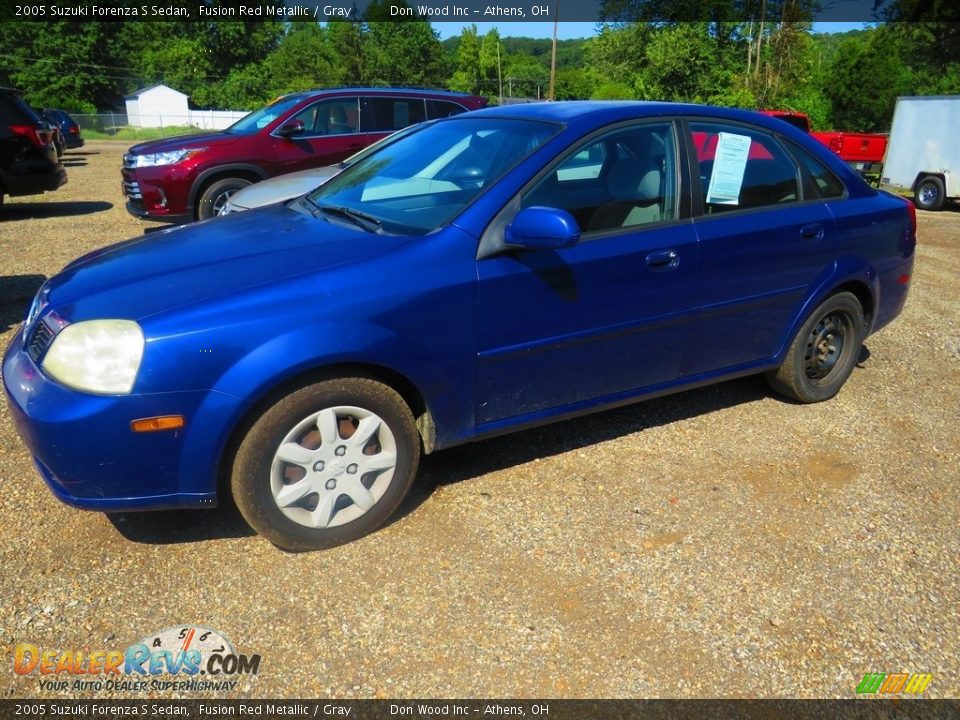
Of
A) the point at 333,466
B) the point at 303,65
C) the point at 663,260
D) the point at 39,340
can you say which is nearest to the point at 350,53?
the point at 303,65

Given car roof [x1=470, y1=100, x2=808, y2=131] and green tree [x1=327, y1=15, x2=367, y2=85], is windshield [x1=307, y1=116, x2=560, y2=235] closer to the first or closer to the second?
car roof [x1=470, y1=100, x2=808, y2=131]

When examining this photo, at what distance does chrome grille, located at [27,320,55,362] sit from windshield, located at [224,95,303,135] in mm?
6814

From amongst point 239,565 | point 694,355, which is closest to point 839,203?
point 694,355

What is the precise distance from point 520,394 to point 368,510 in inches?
31.9

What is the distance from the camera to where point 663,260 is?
3.45 metres

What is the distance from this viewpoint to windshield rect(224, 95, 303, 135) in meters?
9.20

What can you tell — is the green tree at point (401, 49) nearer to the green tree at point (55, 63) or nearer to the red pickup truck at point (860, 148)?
the green tree at point (55, 63)

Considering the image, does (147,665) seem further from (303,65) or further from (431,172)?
(303,65)

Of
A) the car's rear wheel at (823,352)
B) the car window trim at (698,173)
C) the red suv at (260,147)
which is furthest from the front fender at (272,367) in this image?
the red suv at (260,147)

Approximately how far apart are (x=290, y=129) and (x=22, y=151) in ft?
14.0

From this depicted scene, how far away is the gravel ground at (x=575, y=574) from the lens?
7.99 feet

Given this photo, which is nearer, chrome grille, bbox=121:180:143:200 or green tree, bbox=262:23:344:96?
chrome grille, bbox=121:180:143:200

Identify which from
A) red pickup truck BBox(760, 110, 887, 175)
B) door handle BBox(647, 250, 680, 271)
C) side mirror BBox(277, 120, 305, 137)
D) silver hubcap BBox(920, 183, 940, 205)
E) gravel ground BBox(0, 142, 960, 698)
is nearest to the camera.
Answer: gravel ground BBox(0, 142, 960, 698)

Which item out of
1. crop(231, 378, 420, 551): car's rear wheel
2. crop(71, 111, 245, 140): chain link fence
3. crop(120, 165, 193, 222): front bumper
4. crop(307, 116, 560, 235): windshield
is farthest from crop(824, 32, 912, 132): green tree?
crop(231, 378, 420, 551): car's rear wheel
